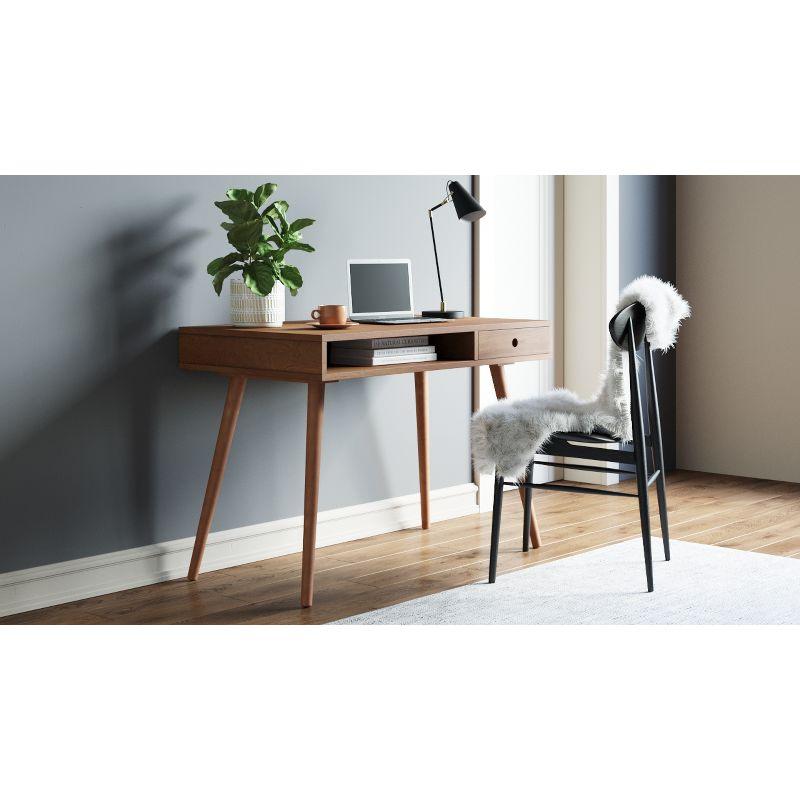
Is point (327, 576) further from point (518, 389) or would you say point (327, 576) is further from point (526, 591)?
point (518, 389)

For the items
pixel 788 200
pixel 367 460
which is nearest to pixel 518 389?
pixel 367 460

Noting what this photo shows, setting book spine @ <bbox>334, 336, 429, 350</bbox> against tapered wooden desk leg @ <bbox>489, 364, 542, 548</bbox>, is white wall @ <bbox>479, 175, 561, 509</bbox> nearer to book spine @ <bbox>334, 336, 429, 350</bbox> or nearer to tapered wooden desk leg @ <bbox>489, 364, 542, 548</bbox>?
tapered wooden desk leg @ <bbox>489, 364, 542, 548</bbox>

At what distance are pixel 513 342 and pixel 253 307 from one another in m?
0.82

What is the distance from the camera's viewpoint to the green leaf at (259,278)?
2979 mm

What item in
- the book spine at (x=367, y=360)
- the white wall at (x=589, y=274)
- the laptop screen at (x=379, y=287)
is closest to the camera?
the book spine at (x=367, y=360)

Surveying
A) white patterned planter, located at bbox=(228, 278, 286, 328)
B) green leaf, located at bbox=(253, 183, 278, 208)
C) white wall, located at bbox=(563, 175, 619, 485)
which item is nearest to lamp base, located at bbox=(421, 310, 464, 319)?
white patterned planter, located at bbox=(228, 278, 286, 328)

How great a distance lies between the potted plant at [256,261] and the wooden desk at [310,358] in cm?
8

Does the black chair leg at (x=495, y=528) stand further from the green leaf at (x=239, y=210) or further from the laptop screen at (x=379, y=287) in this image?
the green leaf at (x=239, y=210)

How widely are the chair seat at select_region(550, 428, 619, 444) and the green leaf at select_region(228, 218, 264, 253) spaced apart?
993 millimetres

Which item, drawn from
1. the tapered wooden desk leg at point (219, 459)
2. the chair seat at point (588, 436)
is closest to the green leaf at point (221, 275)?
the tapered wooden desk leg at point (219, 459)

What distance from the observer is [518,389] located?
4527 mm

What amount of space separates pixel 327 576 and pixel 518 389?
164 cm

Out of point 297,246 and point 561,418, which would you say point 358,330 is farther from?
point 561,418

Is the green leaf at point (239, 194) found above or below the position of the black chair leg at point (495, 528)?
above
